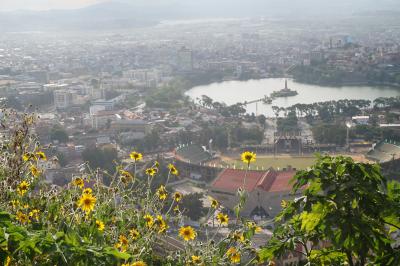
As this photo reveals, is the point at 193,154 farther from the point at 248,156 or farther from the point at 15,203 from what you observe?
the point at 15,203

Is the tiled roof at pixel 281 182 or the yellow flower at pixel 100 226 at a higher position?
the yellow flower at pixel 100 226

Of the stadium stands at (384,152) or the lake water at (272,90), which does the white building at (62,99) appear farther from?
the stadium stands at (384,152)

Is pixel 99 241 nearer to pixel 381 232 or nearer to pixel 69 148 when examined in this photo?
pixel 381 232

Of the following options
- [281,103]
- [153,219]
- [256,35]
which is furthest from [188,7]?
[153,219]

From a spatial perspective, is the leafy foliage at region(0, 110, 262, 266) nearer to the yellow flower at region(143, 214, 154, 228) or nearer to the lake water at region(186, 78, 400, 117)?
the yellow flower at region(143, 214, 154, 228)

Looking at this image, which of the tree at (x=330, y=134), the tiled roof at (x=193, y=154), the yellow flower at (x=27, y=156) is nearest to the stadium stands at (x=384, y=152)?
the tree at (x=330, y=134)

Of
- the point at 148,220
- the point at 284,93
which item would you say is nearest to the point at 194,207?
the point at 148,220
